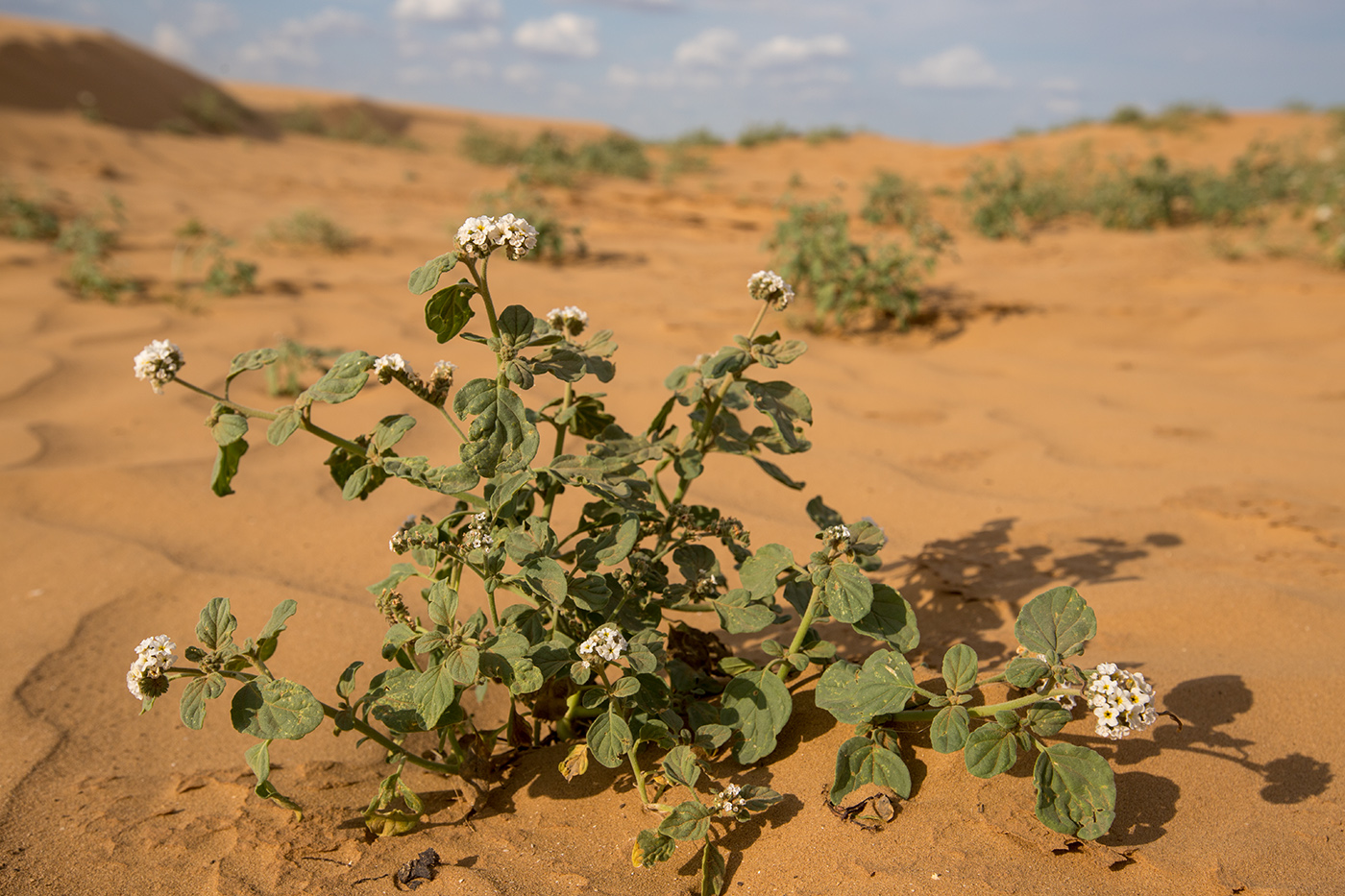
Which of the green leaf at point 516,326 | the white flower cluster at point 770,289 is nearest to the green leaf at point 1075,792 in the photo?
the white flower cluster at point 770,289

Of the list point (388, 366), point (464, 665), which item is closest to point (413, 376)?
point (388, 366)

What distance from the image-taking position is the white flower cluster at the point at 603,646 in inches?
53.5

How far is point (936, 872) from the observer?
4.60 feet

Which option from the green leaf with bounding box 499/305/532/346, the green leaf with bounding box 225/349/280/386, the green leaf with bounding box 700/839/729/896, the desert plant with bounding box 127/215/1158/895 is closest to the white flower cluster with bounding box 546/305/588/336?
the desert plant with bounding box 127/215/1158/895

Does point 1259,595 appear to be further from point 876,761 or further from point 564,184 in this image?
point 564,184

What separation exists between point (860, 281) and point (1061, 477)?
2371 millimetres

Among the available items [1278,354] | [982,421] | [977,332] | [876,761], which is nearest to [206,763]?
[876,761]

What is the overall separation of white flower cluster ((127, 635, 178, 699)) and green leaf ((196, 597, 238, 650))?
0.26 ft

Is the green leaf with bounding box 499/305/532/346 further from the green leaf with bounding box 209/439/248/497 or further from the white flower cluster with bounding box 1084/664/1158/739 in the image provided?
the white flower cluster with bounding box 1084/664/1158/739

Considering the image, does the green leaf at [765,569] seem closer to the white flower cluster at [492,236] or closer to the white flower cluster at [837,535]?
the white flower cluster at [837,535]

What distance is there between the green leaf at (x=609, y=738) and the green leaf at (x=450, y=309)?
2.25 feet

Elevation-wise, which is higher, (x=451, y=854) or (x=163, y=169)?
(x=163, y=169)

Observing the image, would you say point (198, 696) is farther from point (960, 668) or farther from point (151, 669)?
point (960, 668)

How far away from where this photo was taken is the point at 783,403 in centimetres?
156
